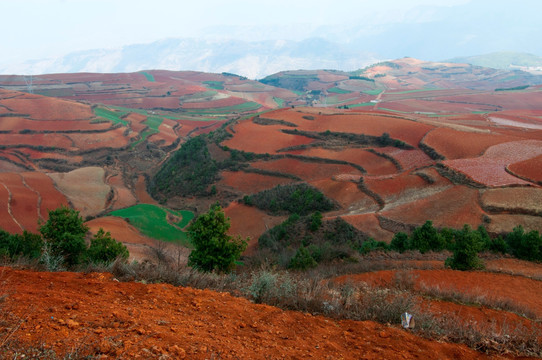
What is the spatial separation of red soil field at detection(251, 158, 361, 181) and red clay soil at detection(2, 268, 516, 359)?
31639mm

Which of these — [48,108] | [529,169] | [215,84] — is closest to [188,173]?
[529,169]

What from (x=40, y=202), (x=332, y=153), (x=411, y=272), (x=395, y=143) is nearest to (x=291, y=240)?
(x=411, y=272)

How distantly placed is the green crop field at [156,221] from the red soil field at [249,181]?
21.4 ft

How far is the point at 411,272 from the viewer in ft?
47.7

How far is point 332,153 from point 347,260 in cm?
2742

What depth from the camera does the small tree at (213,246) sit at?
16.1 m

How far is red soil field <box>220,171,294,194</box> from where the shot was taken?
4092cm

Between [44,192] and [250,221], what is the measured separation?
76.0 ft

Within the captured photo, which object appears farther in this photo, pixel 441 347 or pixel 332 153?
pixel 332 153

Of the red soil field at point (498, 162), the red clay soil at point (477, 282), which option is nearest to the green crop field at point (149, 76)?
the red soil field at point (498, 162)

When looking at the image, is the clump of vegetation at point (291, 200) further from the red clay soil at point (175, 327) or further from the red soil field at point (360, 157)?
the red clay soil at point (175, 327)

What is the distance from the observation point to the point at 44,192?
37.6 m

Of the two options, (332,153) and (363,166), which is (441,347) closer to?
(363,166)

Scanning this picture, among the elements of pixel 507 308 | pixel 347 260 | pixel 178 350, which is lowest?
pixel 347 260
